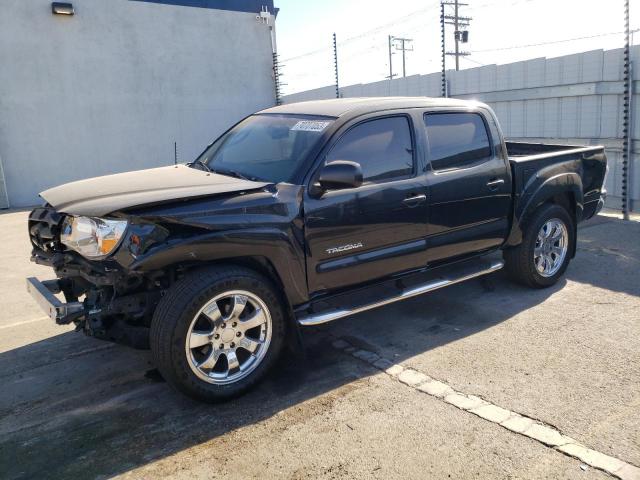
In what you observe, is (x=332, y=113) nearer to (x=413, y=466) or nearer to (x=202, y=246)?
(x=202, y=246)

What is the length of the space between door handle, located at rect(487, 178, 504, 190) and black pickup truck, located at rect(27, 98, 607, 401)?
13 millimetres

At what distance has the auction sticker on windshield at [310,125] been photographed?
14.0 feet

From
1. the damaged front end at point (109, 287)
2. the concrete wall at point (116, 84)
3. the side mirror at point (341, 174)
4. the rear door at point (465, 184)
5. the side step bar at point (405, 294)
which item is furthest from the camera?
the concrete wall at point (116, 84)

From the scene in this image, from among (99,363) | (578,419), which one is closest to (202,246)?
(99,363)

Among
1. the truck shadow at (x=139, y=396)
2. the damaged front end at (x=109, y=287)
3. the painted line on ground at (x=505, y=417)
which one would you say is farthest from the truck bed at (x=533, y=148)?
the damaged front end at (x=109, y=287)

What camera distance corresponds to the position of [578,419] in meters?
3.33

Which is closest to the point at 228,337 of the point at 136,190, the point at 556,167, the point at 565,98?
the point at 136,190

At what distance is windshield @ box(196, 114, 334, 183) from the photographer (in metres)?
4.18

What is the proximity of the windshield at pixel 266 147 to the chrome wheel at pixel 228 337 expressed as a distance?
949 millimetres

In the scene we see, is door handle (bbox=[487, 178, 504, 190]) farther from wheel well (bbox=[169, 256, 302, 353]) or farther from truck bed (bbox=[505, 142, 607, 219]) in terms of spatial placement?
wheel well (bbox=[169, 256, 302, 353])

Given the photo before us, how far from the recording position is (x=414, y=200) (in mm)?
4480

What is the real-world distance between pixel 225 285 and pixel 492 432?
1798 mm

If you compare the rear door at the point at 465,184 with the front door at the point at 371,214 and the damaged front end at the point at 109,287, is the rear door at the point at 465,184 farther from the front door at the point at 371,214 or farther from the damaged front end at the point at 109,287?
the damaged front end at the point at 109,287

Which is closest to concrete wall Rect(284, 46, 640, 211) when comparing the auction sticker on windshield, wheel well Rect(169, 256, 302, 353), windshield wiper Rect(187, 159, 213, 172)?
the auction sticker on windshield
